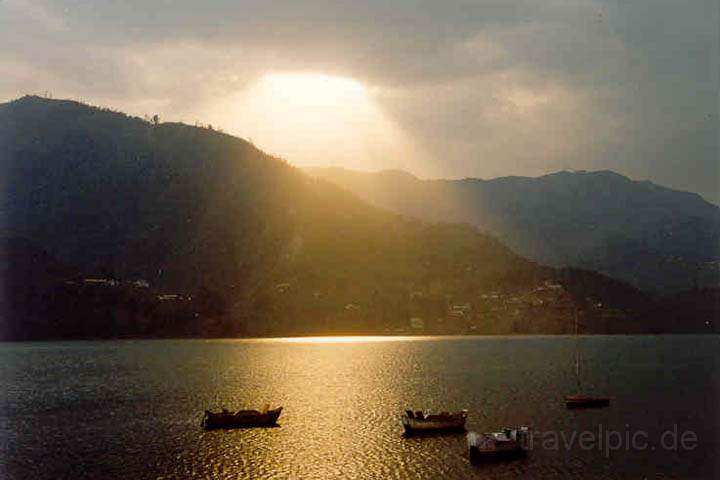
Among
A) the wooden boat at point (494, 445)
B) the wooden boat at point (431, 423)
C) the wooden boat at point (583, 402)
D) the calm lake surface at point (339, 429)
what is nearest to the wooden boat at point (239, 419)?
the calm lake surface at point (339, 429)

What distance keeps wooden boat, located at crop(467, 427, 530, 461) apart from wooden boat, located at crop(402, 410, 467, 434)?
17.9 metres

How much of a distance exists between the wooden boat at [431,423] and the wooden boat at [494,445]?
17.9 metres

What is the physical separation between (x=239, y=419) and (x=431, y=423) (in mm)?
33608

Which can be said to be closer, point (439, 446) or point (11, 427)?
point (439, 446)

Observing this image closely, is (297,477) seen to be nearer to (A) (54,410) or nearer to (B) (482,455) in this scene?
(B) (482,455)

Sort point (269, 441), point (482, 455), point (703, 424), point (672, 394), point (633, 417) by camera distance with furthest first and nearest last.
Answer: point (672, 394)
point (633, 417)
point (703, 424)
point (269, 441)
point (482, 455)

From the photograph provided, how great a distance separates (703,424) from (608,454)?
3557 centimetres

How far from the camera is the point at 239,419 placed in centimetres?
11825

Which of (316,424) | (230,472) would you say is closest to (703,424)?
(316,424)

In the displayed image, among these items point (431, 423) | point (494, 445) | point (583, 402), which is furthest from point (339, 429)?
point (583, 402)

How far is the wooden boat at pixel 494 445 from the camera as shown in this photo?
9069 cm

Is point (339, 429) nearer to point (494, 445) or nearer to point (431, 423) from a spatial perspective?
point (431, 423)

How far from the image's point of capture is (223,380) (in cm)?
19300

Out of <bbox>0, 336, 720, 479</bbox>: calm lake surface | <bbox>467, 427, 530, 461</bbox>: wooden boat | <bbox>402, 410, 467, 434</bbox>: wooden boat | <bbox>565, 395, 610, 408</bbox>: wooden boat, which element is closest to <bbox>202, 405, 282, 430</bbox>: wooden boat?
<bbox>0, 336, 720, 479</bbox>: calm lake surface
